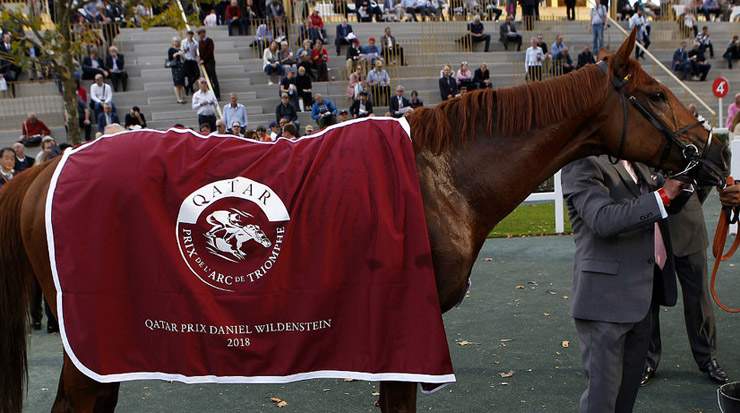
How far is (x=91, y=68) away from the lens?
17750mm

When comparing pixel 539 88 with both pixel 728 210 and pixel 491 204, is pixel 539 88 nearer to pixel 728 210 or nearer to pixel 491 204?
pixel 491 204

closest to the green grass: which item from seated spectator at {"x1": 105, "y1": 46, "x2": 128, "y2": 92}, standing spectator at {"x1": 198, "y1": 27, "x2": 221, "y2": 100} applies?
standing spectator at {"x1": 198, "y1": 27, "x2": 221, "y2": 100}

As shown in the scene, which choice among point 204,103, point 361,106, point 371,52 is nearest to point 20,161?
point 204,103

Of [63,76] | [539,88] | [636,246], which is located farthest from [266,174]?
[63,76]

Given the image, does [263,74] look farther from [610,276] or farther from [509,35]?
[610,276]

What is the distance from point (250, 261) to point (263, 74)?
58.9ft

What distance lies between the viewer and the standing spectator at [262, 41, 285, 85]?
19.7 m

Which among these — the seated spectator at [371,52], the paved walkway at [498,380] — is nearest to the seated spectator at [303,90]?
the seated spectator at [371,52]

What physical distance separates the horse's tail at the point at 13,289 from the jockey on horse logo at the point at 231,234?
0.99m

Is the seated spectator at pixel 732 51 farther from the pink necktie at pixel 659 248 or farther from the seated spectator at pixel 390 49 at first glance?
the pink necktie at pixel 659 248

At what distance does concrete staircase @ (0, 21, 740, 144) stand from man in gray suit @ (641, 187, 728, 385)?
14.1 metres

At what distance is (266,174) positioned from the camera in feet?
9.83

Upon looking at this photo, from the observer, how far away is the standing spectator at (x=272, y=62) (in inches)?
776

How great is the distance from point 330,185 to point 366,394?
1.99m
